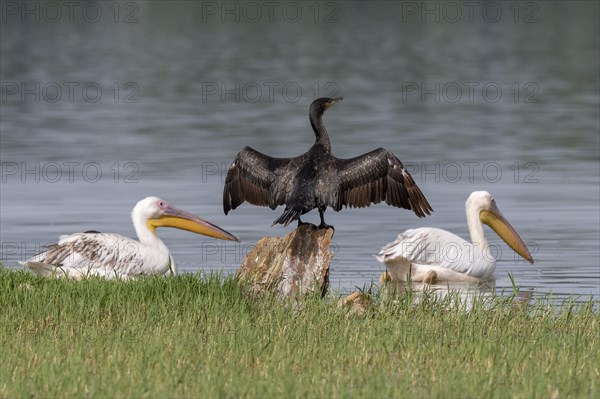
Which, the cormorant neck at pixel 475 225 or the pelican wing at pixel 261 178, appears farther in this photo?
the cormorant neck at pixel 475 225

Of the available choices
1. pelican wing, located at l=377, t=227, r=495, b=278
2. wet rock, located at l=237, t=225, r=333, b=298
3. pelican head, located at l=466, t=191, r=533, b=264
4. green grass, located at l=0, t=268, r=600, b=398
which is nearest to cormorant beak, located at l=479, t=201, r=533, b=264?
pelican head, located at l=466, t=191, r=533, b=264

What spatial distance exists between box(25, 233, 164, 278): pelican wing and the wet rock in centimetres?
223

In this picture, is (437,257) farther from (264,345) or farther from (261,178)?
(264,345)

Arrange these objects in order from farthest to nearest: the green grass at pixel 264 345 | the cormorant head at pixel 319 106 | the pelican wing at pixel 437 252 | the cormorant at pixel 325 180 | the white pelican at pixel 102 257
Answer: the pelican wing at pixel 437 252
the white pelican at pixel 102 257
the cormorant head at pixel 319 106
the cormorant at pixel 325 180
the green grass at pixel 264 345

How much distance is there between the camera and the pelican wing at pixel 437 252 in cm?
1493

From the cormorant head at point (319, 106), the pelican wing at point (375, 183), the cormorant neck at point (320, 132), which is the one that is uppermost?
the cormorant head at point (319, 106)

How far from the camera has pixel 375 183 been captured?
1165 centimetres

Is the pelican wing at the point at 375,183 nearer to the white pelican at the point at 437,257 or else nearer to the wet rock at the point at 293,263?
the wet rock at the point at 293,263

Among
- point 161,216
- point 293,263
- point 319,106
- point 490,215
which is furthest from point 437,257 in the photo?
point 293,263

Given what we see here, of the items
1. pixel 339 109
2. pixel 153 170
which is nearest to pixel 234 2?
pixel 339 109

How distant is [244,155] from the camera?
12039mm

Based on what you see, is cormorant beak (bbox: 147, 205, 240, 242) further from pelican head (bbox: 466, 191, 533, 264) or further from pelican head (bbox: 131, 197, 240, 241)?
pelican head (bbox: 466, 191, 533, 264)

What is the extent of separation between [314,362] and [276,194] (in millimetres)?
3070

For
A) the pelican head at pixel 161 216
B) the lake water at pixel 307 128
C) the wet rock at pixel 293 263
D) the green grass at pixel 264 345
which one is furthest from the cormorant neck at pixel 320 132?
the lake water at pixel 307 128
